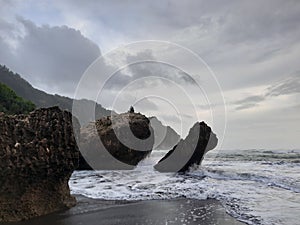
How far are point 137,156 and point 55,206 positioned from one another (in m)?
10.6

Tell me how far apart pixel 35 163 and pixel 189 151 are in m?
11.1

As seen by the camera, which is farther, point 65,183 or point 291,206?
point 65,183

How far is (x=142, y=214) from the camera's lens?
7.15m

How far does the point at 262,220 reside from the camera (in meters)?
6.33

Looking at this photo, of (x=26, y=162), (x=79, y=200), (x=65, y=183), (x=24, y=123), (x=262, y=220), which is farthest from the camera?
(x=79, y=200)

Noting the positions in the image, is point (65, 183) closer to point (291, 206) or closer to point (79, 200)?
point (79, 200)

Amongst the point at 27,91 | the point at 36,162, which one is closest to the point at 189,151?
the point at 36,162

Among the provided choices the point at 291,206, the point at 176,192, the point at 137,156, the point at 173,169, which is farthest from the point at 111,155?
the point at 291,206

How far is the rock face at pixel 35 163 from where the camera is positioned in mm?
6926

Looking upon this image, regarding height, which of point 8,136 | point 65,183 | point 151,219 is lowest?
point 151,219

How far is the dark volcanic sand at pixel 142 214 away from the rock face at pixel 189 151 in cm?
797

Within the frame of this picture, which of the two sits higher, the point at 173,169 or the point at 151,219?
the point at 173,169

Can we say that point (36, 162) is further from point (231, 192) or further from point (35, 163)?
point (231, 192)

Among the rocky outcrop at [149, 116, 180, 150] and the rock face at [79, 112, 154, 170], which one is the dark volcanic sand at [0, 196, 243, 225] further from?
the rocky outcrop at [149, 116, 180, 150]
